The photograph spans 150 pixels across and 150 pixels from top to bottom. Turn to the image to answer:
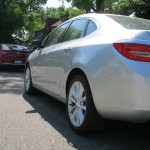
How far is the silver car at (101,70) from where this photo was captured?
13.1 feet

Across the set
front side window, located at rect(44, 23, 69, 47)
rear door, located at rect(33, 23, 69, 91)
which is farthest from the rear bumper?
front side window, located at rect(44, 23, 69, 47)

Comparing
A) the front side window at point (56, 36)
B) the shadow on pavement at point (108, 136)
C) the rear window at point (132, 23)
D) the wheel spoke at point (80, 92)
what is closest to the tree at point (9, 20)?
the front side window at point (56, 36)

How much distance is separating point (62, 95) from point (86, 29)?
3.43 feet

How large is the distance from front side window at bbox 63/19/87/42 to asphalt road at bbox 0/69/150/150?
1.26 m

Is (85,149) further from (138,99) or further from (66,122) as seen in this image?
(66,122)

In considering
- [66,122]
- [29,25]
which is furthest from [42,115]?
[29,25]

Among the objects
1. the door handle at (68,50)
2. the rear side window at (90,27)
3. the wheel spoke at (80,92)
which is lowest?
the wheel spoke at (80,92)

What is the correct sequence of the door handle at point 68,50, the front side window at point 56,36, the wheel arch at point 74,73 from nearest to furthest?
the wheel arch at point 74,73 → the door handle at point 68,50 → the front side window at point 56,36

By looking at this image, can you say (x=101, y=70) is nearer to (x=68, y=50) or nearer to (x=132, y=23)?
(x=132, y=23)

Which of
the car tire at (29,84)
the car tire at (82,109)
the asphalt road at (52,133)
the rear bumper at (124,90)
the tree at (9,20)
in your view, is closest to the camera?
the rear bumper at (124,90)

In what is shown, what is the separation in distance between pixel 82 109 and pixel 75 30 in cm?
148

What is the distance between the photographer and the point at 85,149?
431 cm

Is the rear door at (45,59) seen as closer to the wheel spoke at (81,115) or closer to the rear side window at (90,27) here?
the rear side window at (90,27)

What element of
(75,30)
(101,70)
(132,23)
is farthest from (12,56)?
(101,70)
